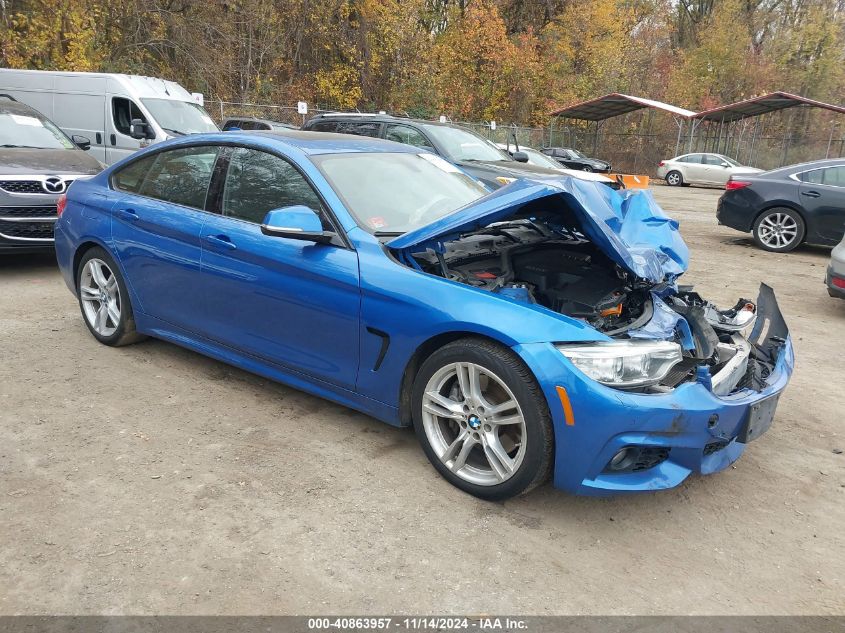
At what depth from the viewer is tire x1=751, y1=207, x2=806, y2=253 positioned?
991cm

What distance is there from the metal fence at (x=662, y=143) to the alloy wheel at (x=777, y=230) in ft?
62.2

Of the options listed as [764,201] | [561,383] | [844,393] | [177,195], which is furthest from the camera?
[764,201]

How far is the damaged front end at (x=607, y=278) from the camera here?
2.91 metres

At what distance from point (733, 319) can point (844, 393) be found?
4.95 ft

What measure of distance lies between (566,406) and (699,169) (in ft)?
85.4

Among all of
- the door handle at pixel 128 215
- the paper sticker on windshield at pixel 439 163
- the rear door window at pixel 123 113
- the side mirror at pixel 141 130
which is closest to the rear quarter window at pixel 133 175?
the door handle at pixel 128 215

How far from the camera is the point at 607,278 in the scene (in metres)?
3.74

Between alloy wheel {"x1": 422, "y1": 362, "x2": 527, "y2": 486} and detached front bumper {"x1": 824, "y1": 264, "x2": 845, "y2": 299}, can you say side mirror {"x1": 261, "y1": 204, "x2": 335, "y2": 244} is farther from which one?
detached front bumper {"x1": 824, "y1": 264, "x2": 845, "y2": 299}

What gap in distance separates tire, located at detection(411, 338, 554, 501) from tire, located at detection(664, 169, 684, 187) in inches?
1029

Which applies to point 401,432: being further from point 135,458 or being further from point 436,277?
point 135,458

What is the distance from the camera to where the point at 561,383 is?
2750 millimetres

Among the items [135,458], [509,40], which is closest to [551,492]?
[135,458]

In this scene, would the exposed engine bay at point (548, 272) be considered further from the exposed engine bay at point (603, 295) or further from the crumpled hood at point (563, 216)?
the crumpled hood at point (563, 216)

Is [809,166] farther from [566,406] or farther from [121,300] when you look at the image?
[121,300]
